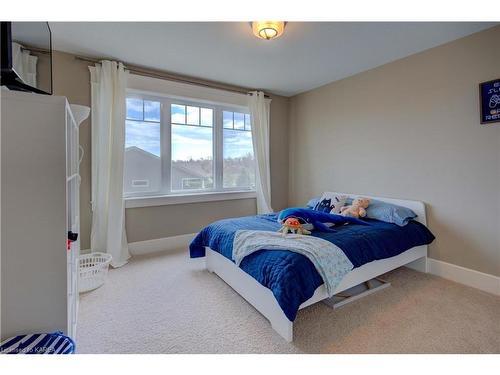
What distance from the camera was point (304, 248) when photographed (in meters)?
1.71

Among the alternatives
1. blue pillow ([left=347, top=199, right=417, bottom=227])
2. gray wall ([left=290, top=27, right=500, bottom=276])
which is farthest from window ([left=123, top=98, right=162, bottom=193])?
blue pillow ([left=347, top=199, right=417, bottom=227])

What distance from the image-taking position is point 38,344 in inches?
37.3

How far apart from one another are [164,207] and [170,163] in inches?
24.2

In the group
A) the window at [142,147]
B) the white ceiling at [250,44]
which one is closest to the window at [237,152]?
the white ceiling at [250,44]

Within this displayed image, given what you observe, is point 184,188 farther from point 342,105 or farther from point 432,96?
point 432,96

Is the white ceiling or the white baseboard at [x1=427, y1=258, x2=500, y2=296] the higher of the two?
the white ceiling

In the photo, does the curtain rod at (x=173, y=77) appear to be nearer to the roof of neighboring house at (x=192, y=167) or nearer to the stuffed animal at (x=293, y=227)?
the roof of neighboring house at (x=192, y=167)

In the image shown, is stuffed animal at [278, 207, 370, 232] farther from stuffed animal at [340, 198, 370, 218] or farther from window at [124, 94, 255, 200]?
window at [124, 94, 255, 200]

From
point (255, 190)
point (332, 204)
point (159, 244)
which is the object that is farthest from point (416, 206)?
point (159, 244)

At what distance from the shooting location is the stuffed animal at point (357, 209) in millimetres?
2707

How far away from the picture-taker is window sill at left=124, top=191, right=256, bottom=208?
305 cm

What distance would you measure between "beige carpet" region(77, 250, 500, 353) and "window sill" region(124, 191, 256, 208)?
1012 mm

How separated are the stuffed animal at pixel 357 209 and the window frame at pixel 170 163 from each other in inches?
64.1

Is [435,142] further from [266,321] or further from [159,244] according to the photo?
[159,244]
